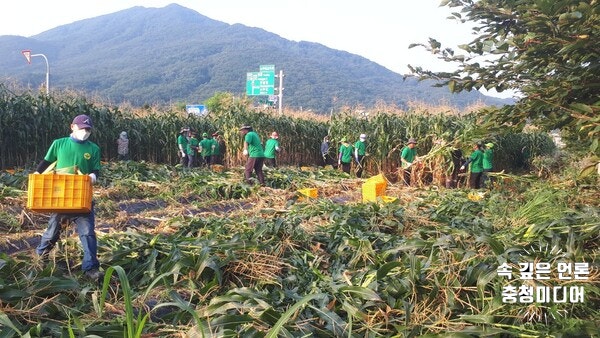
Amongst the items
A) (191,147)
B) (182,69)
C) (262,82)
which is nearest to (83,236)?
(191,147)

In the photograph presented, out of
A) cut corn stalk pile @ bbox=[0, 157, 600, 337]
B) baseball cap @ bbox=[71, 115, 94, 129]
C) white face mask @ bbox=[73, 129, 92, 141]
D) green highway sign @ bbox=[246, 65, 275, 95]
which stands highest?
green highway sign @ bbox=[246, 65, 275, 95]

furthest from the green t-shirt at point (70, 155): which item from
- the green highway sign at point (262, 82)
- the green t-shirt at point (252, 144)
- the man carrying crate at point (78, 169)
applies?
the green highway sign at point (262, 82)

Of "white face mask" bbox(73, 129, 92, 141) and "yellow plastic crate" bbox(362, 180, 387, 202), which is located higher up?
"white face mask" bbox(73, 129, 92, 141)

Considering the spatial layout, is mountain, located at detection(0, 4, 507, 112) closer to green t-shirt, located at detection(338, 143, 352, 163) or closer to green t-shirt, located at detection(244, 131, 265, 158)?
green t-shirt, located at detection(338, 143, 352, 163)

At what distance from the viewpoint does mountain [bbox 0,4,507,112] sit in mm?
99250

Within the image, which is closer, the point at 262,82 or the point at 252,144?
the point at 252,144

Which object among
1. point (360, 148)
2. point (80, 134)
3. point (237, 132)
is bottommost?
point (360, 148)

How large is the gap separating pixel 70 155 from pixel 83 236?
2.60 feet

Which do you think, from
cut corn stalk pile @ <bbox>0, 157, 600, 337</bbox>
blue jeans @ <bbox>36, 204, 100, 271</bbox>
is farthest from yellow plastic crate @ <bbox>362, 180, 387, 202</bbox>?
blue jeans @ <bbox>36, 204, 100, 271</bbox>

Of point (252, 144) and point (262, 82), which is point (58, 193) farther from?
point (262, 82)

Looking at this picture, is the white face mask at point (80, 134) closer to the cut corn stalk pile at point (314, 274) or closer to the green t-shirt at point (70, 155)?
the green t-shirt at point (70, 155)

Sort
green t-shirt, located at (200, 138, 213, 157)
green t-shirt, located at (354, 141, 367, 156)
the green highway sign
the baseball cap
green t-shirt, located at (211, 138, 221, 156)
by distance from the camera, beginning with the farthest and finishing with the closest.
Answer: the green highway sign, green t-shirt, located at (211, 138, 221, 156), green t-shirt, located at (200, 138, 213, 157), green t-shirt, located at (354, 141, 367, 156), the baseball cap

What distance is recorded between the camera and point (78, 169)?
15.0 ft

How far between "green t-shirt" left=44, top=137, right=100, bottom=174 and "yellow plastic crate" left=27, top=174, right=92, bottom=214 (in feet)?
1.55
